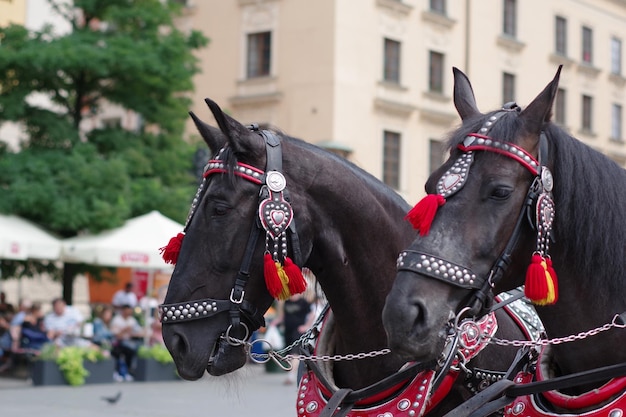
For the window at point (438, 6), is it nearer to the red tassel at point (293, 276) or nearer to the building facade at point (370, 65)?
the building facade at point (370, 65)

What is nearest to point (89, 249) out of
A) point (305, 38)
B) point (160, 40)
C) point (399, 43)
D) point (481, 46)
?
point (160, 40)

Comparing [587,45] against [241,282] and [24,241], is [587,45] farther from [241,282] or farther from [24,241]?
[241,282]

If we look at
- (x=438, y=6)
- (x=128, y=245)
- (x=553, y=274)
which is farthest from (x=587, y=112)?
(x=553, y=274)

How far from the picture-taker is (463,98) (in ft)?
11.8

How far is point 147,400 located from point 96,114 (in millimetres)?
6959

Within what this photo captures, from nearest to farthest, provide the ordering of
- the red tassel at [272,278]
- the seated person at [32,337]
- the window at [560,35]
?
the red tassel at [272,278], the seated person at [32,337], the window at [560,35]

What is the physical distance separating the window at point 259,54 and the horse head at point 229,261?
25295 mm

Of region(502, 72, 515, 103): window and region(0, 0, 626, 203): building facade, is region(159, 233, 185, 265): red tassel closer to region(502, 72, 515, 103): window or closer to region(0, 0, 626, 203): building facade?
region(0, 0, 626, 203): building facade

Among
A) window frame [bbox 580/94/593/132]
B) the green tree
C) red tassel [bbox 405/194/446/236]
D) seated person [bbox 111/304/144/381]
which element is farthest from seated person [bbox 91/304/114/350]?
window frame [bbox 580/94/593/132]

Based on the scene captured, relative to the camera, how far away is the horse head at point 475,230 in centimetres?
299

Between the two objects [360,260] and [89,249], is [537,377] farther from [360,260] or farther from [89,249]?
[89,249]

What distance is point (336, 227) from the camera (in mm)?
4270

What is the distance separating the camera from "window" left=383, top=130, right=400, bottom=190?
1153 inches

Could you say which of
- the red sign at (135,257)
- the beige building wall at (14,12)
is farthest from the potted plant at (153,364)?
the beige building wall at (14,12)
